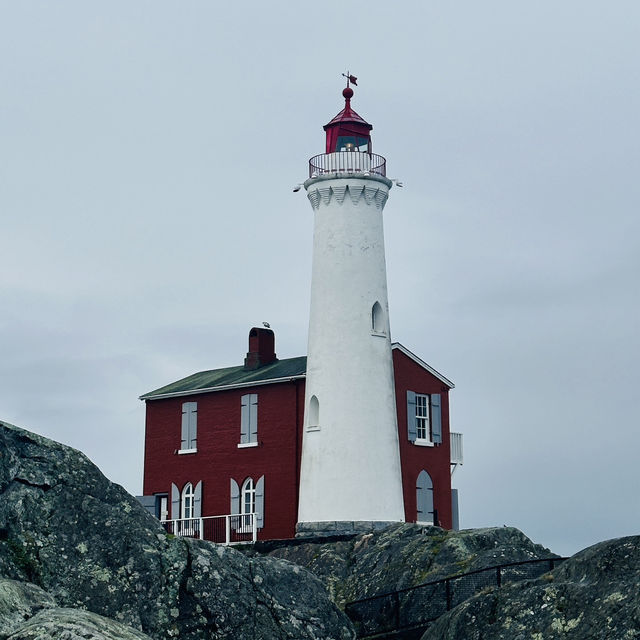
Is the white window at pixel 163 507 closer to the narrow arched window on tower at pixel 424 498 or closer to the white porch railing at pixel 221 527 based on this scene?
the white porch railing at pixel 221 527

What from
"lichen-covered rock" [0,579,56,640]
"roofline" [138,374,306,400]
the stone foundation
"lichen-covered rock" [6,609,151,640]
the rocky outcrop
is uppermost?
"roofline" [138,374,306,400]

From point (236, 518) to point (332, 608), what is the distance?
21259mm

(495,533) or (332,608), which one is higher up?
(495,533)

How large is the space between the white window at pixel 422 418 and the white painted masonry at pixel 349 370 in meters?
2.82

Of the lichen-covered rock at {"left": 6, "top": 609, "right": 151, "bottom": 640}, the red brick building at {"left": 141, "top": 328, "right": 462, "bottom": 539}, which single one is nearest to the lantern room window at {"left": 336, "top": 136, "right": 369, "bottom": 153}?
the red brick building at {"left": 141, "top": 328, "right": 462, "bottom": 539}

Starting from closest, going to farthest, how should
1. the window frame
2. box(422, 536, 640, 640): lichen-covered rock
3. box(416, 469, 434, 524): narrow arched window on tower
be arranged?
box(422, 536, 640, 640): lichen-covered rock, box(416, 469, 434, 524): narrow arched window on tower, the window frame

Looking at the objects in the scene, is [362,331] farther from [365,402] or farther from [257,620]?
[257,620]

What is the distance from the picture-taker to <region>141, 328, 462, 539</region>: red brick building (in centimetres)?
3397

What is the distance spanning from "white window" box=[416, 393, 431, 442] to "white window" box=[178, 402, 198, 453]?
7.28 m

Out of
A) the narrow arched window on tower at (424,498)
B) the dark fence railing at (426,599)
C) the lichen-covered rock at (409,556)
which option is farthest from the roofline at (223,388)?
the dark fence railing at (426,599)

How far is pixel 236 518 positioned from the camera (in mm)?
34406

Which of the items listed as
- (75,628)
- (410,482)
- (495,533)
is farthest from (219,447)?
(75,628)

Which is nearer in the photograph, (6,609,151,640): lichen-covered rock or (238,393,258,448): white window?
(6,609,151,640): lichen-covered rock

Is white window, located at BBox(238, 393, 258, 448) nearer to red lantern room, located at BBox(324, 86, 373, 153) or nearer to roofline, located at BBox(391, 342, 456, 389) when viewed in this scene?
roofline, located at BBox(391, 342, 456, 389)
